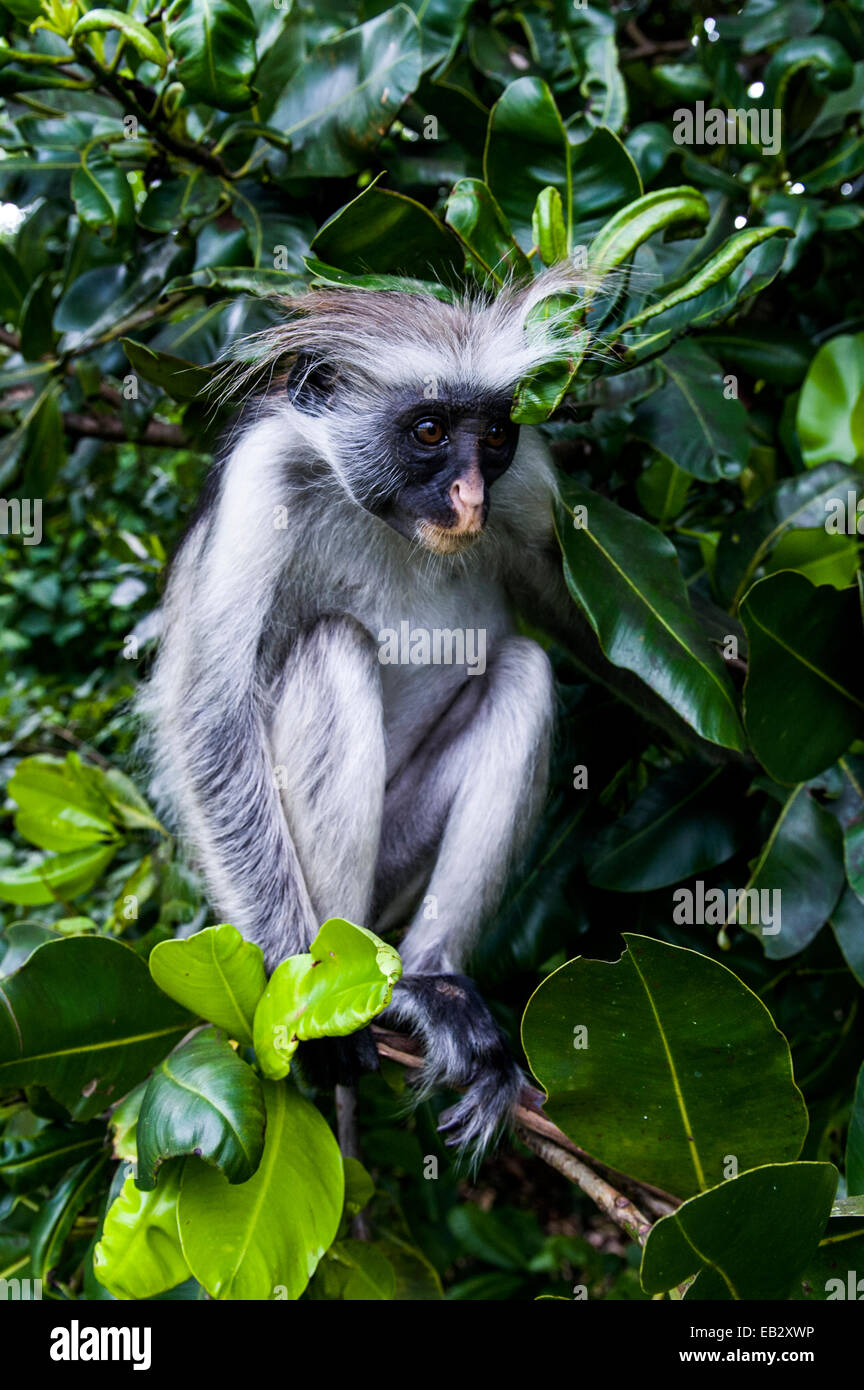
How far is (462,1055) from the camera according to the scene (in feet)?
10.3

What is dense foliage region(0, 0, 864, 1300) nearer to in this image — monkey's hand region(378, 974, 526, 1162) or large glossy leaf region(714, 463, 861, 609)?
large glossy leaf region(714, 463, 861, 609)

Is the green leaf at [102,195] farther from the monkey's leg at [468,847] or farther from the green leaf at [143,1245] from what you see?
the green leaf at [143,1245]

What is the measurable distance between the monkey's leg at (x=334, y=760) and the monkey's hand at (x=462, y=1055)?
31 centimetres

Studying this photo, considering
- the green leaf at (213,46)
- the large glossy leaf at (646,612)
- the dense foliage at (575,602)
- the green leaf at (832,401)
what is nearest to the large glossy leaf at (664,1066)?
the dense foliage at (575,602)

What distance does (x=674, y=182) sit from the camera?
12.2ft

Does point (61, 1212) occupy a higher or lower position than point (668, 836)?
lower

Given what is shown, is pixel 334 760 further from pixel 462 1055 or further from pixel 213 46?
pixel 213 46

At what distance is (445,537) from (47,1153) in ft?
6.50

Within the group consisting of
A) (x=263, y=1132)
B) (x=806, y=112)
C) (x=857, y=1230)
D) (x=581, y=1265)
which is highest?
(x=806, y=112)

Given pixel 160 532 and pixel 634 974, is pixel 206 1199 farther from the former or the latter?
pixel 160 532

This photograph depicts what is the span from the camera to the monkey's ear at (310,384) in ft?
11.4

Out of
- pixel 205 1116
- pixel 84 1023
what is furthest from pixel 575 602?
pixel 205 1116
